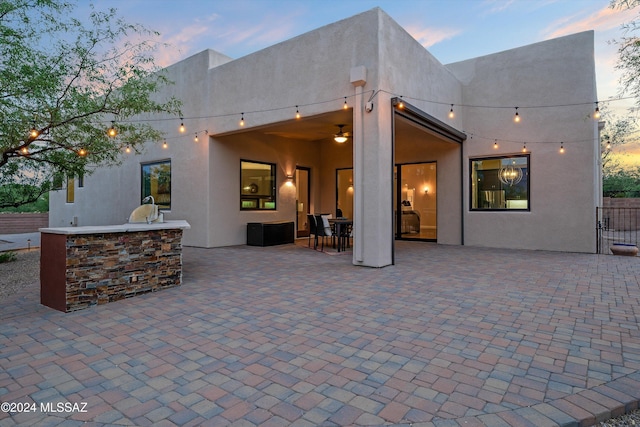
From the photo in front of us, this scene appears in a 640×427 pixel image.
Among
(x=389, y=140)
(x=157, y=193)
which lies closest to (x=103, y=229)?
(x=389, y=140)

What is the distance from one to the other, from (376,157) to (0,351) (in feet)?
17.3

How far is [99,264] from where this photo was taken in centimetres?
405

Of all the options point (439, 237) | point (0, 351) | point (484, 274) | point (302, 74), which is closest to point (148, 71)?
point (302, 74)

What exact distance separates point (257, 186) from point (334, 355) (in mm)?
8213

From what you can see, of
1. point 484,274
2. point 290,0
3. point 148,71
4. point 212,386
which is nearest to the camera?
point 212,386

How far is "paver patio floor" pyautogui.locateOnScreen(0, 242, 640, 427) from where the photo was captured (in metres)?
1.96

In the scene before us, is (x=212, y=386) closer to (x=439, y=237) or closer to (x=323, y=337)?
(x=323, y=337)

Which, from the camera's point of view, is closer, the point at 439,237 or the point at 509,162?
the point at 509,162

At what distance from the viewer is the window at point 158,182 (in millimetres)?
10500

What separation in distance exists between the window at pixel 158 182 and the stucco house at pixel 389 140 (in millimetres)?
59

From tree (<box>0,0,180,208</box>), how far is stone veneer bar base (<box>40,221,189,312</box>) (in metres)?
2.64

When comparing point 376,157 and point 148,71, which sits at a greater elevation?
point 148,71

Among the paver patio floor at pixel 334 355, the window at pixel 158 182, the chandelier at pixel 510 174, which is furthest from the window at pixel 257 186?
the chandelier at pixel 510 174

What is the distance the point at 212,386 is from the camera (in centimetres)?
221
